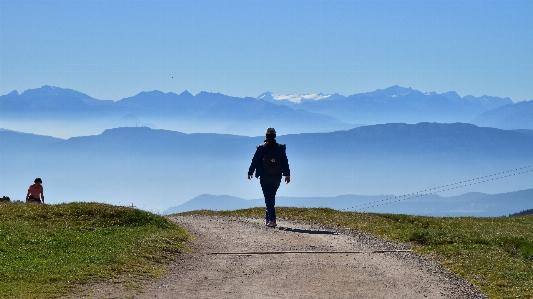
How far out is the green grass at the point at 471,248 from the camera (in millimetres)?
15590

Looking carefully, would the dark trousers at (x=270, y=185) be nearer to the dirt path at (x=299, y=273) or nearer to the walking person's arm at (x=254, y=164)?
the walking person's arm at (x=254, y=164)

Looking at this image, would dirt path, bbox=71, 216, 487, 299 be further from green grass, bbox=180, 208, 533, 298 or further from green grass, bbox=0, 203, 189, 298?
green grass, bbox=0, 203, 189, 298

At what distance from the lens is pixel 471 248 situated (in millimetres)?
20031

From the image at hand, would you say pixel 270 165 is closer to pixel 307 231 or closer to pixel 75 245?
pixel 307 231

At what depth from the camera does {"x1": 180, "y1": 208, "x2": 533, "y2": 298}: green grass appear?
15.6 metres

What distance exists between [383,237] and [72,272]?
1142cm

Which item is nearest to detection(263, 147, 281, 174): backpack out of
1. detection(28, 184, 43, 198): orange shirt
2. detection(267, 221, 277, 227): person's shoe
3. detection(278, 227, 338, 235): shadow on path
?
detection(267, 221, 277, 227): person's shoe

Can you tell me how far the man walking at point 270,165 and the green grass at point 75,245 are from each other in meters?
3.44

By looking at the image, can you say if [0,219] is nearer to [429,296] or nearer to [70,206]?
[70,206]

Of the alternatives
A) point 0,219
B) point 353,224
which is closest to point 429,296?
point 353,224

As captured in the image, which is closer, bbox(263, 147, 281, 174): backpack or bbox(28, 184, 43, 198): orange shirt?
bbox(263, 147, 281, 174): backpack

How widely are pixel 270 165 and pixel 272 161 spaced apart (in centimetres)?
18

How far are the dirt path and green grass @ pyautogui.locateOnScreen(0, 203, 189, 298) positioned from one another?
0.83m

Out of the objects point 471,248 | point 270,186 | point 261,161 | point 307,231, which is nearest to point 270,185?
point 270,186
